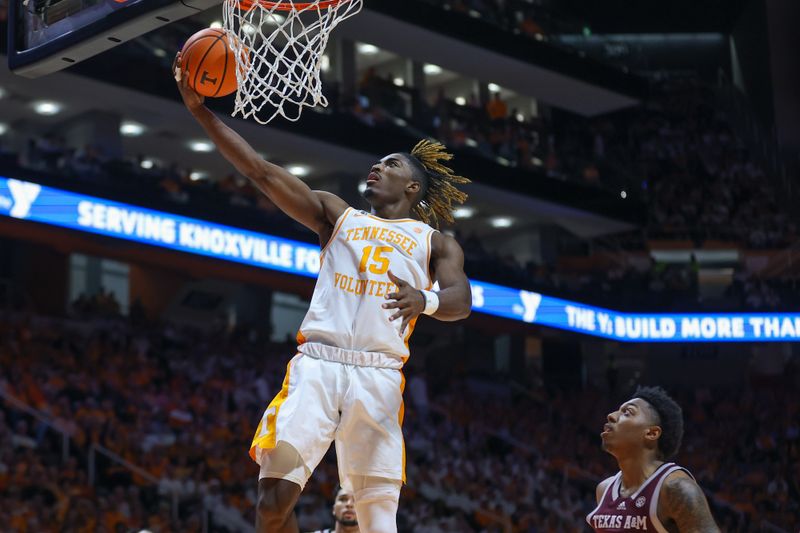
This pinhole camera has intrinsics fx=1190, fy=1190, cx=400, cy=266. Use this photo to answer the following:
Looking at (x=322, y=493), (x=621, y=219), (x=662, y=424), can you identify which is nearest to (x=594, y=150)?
(x=621, y=219)

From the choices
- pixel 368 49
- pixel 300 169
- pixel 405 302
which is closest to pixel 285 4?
pixel 405 302

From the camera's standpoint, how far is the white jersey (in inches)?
175

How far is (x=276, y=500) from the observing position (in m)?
4.16

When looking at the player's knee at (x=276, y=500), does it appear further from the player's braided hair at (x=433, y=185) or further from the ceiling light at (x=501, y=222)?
the ceiling light at (x=501, y=222)

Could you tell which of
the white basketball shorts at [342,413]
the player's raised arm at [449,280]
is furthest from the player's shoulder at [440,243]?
the white basketball shorts at [342,413]

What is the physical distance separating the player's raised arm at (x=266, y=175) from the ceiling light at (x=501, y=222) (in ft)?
64.4

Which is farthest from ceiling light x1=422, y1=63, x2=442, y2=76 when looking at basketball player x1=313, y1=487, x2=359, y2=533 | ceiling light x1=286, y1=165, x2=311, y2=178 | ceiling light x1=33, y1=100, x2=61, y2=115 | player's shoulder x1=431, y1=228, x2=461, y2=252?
player's shoulder x1=431, y1=228, x2=461, y2=252

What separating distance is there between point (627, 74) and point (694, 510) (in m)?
19.8

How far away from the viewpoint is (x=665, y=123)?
2606cm

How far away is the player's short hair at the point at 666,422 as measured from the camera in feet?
15.7

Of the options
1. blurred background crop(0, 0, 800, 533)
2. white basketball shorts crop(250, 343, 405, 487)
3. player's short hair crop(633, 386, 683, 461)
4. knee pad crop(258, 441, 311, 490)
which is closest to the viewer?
knee pad crop(258, 441, 311, 490)

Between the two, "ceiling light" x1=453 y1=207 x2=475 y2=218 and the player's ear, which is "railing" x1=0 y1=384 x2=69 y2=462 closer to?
the player's ear

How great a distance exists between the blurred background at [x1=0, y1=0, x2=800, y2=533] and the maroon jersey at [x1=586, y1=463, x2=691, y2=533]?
7224 millimetres

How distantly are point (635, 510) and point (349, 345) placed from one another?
1.25 meters
